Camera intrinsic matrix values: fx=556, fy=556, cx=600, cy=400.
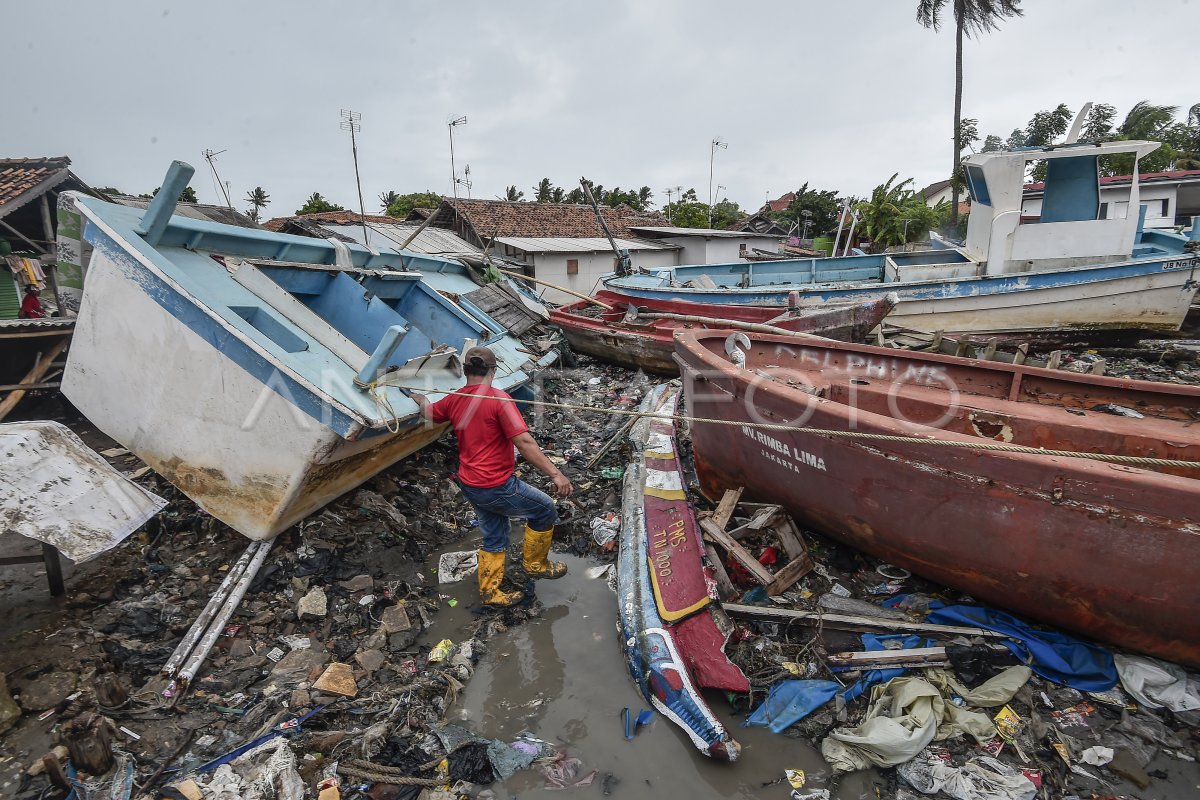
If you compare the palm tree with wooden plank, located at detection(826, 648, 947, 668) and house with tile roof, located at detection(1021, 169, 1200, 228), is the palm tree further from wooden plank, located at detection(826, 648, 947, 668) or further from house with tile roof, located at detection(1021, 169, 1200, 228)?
wooden plank, located at detection(826, 648, 947, 668)

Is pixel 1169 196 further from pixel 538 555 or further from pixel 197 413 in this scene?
pixel 197 413

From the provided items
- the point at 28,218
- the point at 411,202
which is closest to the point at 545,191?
the point at 411,202

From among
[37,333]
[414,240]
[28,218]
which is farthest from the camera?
[414,240]

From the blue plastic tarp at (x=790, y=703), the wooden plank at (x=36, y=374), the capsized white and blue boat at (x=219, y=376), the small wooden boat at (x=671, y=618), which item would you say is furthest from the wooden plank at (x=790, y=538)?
the wooden plank at (x=36, y=374)

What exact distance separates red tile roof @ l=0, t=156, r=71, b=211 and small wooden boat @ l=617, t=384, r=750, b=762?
10434 mm

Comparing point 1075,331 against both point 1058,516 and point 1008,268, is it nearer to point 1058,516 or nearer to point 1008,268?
point 1008,268

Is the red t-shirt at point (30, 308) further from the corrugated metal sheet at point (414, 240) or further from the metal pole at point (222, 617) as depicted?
the corrugated metal sheet at point (414, 240)

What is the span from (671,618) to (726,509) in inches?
43.1

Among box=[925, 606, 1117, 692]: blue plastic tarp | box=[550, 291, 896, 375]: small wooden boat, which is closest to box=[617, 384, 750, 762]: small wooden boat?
box=[925, 606, 1117, 692]: blue plastic tarp

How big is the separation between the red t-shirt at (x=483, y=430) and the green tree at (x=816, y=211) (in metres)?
26.1

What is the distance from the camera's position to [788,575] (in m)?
3.21

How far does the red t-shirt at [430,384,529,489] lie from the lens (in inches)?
120

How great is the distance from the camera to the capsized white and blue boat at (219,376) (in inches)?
125

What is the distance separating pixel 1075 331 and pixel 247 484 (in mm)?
10917
